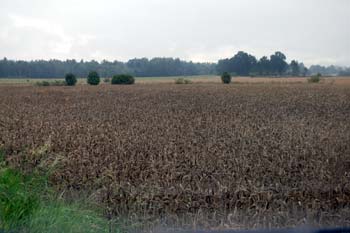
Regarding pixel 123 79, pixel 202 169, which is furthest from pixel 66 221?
pixel 123 79

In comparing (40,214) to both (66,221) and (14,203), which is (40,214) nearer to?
(66,221)

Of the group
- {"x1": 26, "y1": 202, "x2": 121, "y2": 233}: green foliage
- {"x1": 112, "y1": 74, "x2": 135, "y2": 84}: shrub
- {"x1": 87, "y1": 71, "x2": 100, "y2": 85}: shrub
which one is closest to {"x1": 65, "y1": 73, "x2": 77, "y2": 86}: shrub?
{"x1": 87, "y1": 71, "x2": 100, "y2": 85}: shrub

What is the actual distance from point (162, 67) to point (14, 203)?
Result: 10107 cm

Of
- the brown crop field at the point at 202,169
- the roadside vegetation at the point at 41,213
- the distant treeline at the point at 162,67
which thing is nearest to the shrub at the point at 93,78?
the distant treeline at the point at 162,67

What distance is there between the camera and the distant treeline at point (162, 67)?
93.9 m

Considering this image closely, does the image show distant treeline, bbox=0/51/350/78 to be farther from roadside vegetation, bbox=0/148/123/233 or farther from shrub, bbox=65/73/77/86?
roadside vegetation, bbox=0/148/123/233

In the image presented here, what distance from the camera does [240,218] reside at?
5.08 m

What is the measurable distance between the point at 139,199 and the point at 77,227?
1666 mm

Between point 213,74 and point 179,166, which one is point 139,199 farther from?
point 213,74

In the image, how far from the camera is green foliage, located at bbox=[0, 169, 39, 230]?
408cm

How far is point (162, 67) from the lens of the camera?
104m

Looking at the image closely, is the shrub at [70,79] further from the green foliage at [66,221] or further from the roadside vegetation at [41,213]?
the green foliage at [66,221]

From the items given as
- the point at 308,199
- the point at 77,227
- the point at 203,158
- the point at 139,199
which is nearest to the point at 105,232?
the point at 77,227

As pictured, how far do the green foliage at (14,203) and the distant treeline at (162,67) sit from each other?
289 feet
